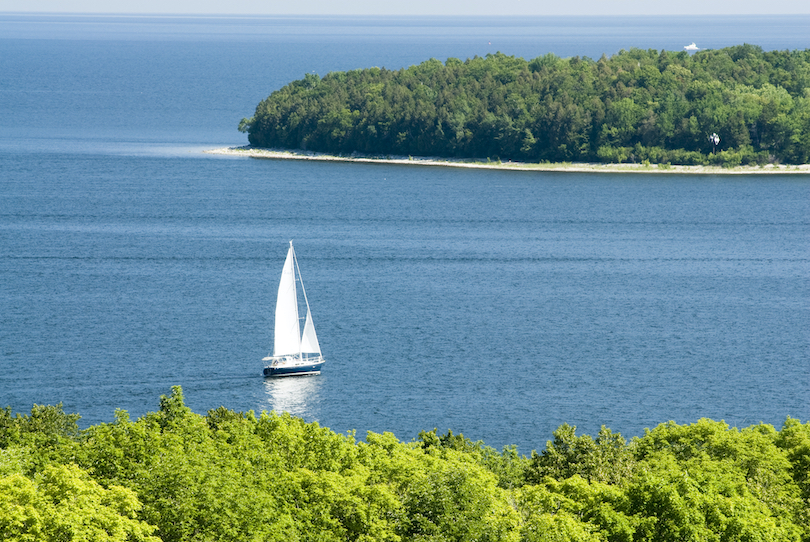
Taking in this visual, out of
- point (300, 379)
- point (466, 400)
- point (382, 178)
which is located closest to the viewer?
point (466, 400)

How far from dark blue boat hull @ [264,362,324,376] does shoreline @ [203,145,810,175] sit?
103418 mm

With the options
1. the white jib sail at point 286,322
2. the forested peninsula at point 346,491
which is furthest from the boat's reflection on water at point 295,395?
the forested peninsula at point 346,491

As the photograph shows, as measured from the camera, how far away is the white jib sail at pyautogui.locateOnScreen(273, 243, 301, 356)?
229ft

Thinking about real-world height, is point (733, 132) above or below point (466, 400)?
above

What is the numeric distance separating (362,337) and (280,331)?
690 centimetres

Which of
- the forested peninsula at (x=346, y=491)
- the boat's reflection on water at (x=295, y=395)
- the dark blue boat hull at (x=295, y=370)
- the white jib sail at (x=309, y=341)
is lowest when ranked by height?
the boat's reflection on water at (x=295, y=395)

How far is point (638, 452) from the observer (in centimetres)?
4344

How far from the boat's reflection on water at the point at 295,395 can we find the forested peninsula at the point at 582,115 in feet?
369

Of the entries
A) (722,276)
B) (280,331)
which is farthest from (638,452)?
(722,276)

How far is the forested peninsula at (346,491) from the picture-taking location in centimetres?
2948

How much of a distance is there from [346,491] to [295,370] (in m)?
35.9

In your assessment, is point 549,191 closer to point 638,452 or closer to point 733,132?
point 733,132

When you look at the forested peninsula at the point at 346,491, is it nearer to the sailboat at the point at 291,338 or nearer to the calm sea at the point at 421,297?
the calm sea at the point at 421,297

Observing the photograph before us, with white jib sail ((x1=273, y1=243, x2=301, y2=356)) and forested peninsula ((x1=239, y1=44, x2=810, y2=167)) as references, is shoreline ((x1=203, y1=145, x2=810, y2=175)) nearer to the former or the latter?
forested peninsula ((x1=239, y1=44, x2=810, y2=167))
